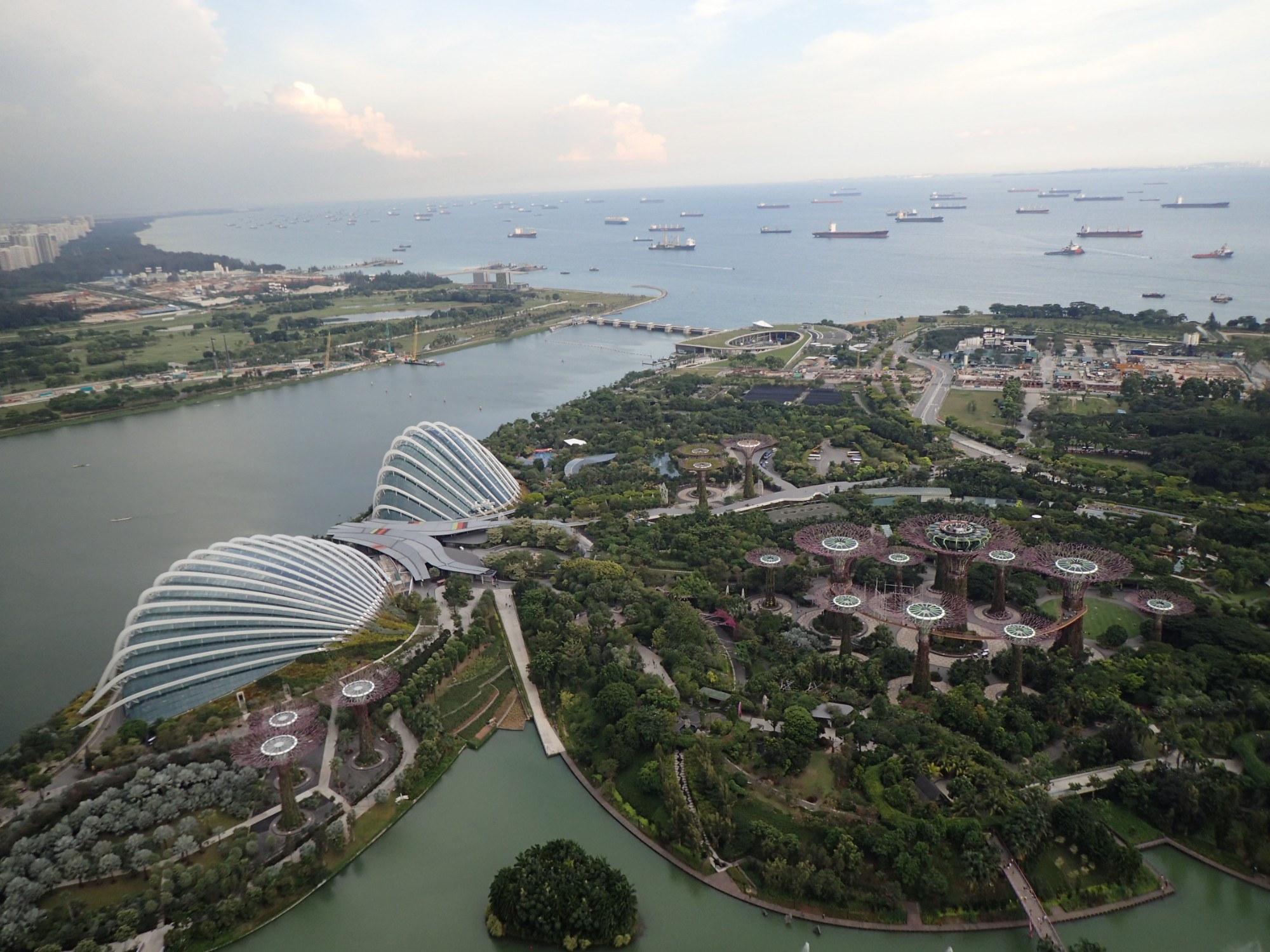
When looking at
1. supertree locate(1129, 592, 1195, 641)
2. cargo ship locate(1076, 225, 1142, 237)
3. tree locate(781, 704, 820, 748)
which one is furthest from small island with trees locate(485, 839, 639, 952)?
cargo ship locate(1076, 225, 1142, 237)

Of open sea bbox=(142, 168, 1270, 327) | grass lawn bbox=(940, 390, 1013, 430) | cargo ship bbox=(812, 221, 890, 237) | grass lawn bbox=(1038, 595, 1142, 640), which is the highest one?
cargo ship bbox=(812, 221, 890, 237)

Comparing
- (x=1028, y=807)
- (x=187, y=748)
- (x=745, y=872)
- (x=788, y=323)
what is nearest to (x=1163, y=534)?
(x=1028, y=807)

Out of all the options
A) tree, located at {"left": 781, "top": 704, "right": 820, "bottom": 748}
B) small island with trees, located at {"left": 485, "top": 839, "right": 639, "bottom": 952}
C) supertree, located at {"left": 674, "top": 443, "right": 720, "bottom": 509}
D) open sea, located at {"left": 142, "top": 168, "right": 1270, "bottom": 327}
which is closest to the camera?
small island with trees, located at {"left": 485, "top": 839, "right": 639, "bottom": 952}

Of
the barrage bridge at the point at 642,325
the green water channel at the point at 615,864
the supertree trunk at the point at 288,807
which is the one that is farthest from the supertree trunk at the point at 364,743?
the barrage bridge at the point at 642,325

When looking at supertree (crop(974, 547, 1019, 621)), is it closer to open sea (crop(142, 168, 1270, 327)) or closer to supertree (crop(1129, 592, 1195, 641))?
supertree (crop(1129, 592, 1195, 641))

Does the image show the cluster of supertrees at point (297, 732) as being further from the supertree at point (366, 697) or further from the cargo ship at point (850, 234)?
the cargo ship at point (850, 234)

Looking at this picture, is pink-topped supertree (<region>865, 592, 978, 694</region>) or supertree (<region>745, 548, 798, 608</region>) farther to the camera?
supertree (<region>745, 548, 798, 608</region>)

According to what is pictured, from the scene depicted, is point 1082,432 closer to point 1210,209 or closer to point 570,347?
point 570,347
